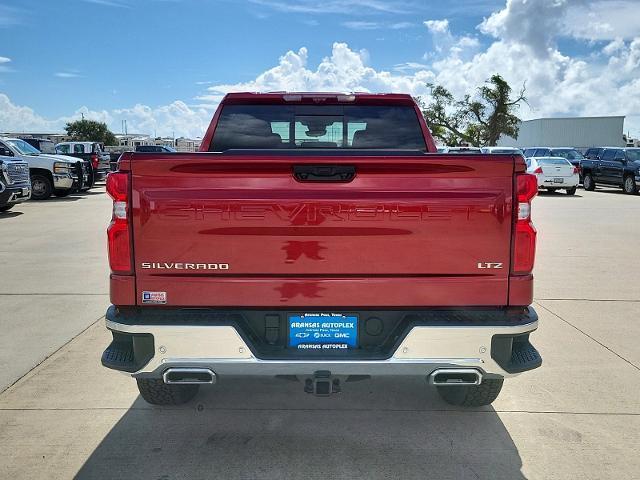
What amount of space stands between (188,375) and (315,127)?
242 centimetres

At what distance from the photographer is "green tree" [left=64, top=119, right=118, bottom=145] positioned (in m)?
104

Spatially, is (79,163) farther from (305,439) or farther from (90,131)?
(90,131)

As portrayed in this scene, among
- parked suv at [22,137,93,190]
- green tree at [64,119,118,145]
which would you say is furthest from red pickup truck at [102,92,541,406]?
green tree at [64,119,118,145]

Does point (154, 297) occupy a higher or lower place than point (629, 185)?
higher

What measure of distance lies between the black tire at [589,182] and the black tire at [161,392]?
27.2 m

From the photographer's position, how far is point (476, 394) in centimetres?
402

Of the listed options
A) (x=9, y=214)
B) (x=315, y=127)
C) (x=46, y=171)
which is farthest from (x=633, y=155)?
(x=315, y=127)

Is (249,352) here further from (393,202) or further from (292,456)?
(393,202)

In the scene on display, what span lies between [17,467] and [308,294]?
6.03 ft

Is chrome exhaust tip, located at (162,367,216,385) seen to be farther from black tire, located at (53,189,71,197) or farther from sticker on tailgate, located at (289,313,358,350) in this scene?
black tire, located at (53,189,71,197)

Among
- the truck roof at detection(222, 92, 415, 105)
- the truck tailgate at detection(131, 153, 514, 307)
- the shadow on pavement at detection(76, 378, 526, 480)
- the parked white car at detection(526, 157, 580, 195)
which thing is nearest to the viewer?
the truck tailgate at detection(131, 153, 514, 307)

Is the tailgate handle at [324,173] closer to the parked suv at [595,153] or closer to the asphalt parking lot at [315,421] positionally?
the asphalt parking lot at [315,421]

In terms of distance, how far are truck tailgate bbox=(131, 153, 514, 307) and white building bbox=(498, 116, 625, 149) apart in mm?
77029

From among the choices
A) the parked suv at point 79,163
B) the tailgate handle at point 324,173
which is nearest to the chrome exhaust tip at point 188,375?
the tailgate handle at point 324,173
